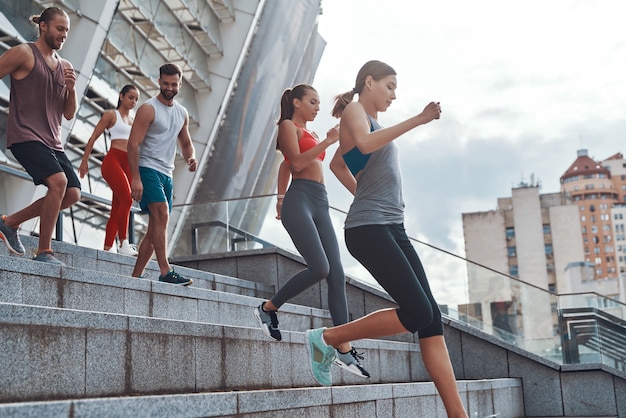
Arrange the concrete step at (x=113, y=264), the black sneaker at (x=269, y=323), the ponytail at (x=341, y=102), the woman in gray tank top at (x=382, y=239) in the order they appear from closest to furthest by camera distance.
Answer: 1. the woman in gray tank top at (x=382, y=239)
2. the ponytail at (x=341, y=102)
3. the black sneaker at (x=269, y=323)
4. the concrete step at (x=113, y=264)

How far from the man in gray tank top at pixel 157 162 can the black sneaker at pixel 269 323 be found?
5.35 ft

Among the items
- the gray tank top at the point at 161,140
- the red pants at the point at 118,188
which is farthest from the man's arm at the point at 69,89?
the red pants at the point at 118,188

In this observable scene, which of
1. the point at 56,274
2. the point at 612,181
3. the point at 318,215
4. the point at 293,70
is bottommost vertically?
the point at 56,274

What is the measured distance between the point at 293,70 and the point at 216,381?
35.4 meters

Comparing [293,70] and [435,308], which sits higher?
[293,70]

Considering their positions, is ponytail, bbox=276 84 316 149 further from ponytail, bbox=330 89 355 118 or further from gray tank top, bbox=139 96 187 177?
gray tank top, bbox=139 96 187 177

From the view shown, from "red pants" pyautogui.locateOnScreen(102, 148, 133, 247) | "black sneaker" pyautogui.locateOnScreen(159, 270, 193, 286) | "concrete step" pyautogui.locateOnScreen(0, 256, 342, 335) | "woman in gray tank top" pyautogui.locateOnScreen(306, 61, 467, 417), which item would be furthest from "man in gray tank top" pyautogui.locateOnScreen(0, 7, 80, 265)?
"woman in gray tank top" pyautogui.locateOnScreen(306, 61, 467, 417)

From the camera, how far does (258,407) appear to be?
13.2 feet

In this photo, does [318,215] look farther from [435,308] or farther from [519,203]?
[519,203]

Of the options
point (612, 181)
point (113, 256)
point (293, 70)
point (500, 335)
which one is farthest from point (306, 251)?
point (612, 181)

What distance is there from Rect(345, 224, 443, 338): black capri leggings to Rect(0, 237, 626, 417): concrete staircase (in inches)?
26.8

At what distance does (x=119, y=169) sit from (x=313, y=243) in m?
3.41

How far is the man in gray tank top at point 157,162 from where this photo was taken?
268 inches

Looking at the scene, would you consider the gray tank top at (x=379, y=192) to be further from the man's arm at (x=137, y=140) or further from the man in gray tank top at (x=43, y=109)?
the man's arm at (x=137, y=140)
